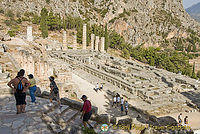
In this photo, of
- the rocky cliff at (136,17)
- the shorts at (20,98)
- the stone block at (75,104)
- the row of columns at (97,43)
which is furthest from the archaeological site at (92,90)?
the rocky cliff at (136,17)

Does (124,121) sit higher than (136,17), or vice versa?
(136,17)

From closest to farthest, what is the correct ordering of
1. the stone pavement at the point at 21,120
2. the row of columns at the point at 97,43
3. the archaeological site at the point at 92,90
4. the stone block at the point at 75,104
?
the stone pavement at the point at 21,120, the archaeological site at the point at 92,90, the stone block at the point at 75,104, the row of columns at the point at 97,43

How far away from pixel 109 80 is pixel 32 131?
14.4 meters

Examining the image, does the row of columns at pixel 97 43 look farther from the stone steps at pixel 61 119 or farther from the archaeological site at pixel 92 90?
the stone steps at pixel 61 119

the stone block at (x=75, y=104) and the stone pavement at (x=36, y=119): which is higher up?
the stone pavement at (x=36, y=119)

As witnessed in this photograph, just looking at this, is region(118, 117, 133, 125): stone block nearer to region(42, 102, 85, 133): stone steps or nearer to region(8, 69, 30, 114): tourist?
region(42, 102, 85, 133): stone steps

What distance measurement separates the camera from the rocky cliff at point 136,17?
7800 centimetres

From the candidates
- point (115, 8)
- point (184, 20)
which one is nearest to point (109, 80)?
point (115, 8)

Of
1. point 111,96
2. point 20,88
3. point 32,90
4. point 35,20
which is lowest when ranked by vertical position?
point 111,96

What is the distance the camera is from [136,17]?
88.6m

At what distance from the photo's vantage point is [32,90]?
23.3 feet

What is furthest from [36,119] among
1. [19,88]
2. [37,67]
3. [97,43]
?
[97,43]

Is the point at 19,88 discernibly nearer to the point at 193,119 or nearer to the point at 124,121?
the point at 124,121

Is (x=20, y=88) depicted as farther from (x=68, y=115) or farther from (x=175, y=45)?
(x=175, y=45)
